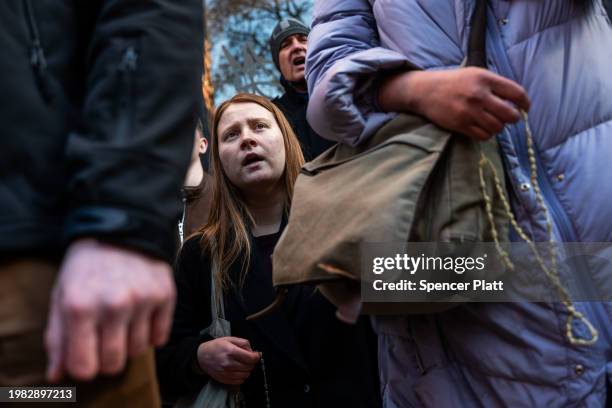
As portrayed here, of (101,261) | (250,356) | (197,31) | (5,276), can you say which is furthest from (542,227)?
(250,356)

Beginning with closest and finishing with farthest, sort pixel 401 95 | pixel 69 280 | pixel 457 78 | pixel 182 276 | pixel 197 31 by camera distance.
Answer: pixel 69 280 → pixel 197 31 → pixel 457 78 → pixel 401 95 → pixel 182 276

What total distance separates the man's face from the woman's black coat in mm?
1739

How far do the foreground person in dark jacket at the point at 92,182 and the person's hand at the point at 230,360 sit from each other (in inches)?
47.3

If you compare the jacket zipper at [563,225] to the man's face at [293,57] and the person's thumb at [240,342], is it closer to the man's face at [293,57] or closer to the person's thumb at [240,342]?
the person's thumb at [240,342]

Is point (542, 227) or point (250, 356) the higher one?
point (542, 227)

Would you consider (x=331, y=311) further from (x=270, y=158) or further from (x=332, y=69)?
(x=332, y=69)

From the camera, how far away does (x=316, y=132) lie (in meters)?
1.73

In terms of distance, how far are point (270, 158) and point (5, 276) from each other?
73.4 inches

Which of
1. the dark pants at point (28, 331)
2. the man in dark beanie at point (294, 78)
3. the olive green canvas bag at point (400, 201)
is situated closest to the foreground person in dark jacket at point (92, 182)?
the dark pants at point (28, 331)

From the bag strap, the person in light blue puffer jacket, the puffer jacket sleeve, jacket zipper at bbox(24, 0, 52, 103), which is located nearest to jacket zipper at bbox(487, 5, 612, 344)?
the person in light blue puffer jacket

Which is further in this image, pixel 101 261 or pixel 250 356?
pixel 250 356

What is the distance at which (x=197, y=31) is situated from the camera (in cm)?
122

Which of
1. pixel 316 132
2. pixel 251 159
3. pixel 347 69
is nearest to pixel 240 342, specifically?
pixel 251 159

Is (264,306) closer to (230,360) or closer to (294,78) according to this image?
(230,360)
